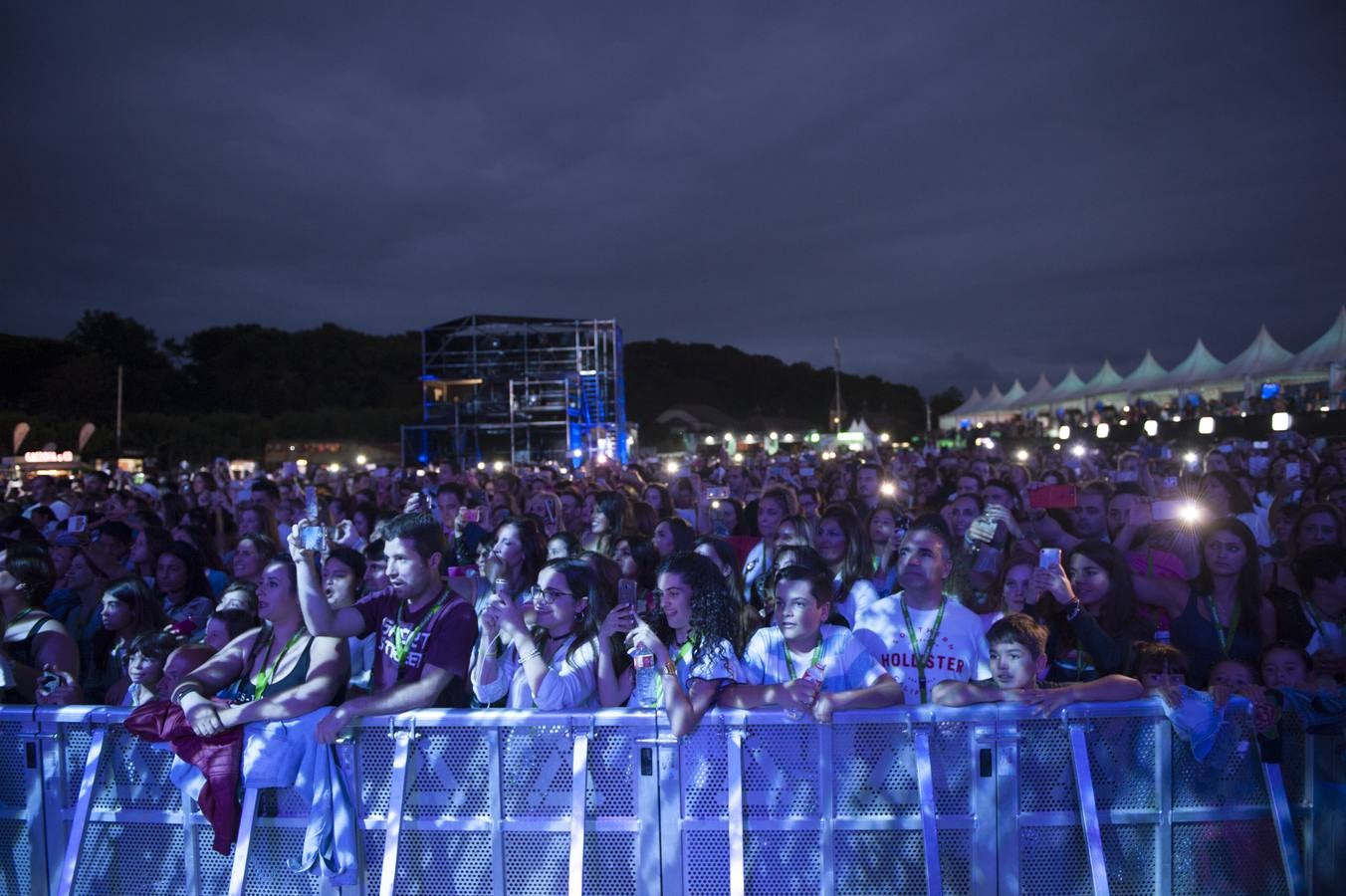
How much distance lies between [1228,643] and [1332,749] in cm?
108

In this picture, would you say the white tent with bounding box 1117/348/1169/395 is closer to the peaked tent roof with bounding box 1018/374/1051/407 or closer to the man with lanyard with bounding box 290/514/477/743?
the peaked tent roof with bounding box 1018/374/1051/407

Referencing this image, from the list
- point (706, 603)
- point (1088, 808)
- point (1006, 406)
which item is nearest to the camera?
point (1088, 808)

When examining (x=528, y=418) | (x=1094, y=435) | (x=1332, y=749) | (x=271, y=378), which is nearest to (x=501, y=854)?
(x=1332, y=749)

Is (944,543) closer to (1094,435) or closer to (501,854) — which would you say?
(501,854)

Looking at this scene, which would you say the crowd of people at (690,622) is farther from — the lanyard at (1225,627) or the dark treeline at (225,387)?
the dark treeline at (225,387)

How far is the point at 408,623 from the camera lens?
3.19 meters

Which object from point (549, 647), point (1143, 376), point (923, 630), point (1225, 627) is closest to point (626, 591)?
point (549, 647)

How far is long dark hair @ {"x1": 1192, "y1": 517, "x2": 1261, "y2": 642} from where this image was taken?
3.83 meters

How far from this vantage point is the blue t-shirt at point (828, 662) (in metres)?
2.96

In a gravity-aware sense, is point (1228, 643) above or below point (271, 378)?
below

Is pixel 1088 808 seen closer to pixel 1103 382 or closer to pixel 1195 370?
pixel 1195 370

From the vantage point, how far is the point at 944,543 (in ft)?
12.4

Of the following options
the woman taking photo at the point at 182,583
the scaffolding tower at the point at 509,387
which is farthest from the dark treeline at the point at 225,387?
the woman taking photo at the point at 182,583

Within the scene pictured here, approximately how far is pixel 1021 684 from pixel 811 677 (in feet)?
2.64
